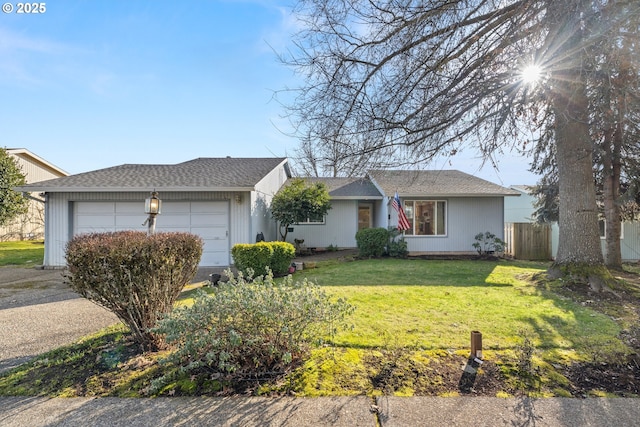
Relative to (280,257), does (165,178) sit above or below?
above

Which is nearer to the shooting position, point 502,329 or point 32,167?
point 502,329

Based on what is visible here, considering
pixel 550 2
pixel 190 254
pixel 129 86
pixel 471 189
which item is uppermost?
pixel 129 86

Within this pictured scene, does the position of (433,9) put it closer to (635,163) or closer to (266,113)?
(266,113)

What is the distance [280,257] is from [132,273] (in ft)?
17.7

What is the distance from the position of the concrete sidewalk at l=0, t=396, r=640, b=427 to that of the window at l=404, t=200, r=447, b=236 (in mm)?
11058

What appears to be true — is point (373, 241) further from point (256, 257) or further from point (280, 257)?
point (256, 257)

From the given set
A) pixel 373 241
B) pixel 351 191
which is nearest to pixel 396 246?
pixel 373 241

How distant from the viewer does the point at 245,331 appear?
3020 millimetres

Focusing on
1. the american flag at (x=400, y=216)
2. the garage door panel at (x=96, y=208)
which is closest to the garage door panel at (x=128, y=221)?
the garage door panel at (x=96, y=208)

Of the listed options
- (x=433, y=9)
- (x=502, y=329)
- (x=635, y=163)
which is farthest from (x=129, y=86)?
(x=635, y=163)

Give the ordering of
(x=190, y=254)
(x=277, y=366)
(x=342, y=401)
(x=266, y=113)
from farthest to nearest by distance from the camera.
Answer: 1. (x=266, y=113)
2. (x=190, y=254)
3. (x=277, y=366)
4. (x=342, y=401)

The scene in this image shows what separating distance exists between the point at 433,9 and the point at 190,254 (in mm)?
4669

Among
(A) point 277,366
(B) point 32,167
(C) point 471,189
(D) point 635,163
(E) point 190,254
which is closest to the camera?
(A) point 277,366

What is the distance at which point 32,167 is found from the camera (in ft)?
74.6
